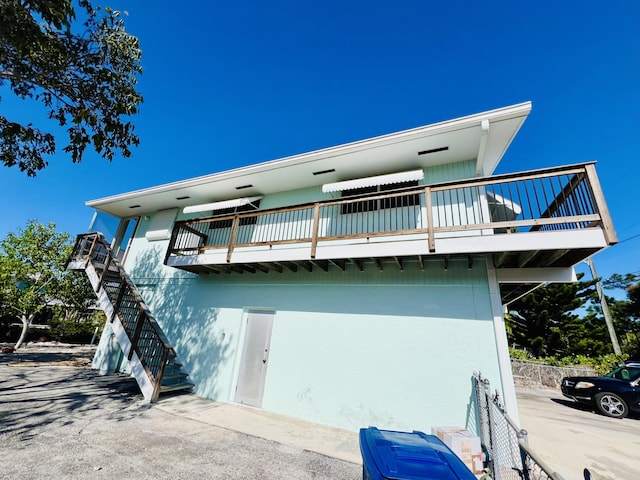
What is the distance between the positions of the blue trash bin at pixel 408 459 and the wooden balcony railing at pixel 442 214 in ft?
11.6

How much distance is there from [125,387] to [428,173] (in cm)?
1087

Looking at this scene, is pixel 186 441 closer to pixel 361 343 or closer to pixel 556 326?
pixel 361 343

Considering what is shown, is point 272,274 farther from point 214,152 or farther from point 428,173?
point 214,152

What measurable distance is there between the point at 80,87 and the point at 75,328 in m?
23.3

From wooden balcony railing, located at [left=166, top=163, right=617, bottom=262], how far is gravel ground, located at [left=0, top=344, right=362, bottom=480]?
382 centimetres

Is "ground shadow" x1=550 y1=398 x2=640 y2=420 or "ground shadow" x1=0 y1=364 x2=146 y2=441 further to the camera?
"ground shadow" x1=550 y1=398 x2=640 y2=420

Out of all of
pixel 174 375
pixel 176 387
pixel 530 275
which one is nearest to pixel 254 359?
pixel 176 387

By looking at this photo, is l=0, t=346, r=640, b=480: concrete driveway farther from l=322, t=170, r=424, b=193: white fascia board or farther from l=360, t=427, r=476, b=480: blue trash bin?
l=322, t=170, r=424, b=193: white fascia board

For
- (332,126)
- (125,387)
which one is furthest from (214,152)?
(125,387)

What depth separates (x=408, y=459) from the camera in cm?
198

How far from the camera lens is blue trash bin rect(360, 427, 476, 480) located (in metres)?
1.81

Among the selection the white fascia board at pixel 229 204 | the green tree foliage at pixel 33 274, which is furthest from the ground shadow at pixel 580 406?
the green tree foliage at pixel 33 274

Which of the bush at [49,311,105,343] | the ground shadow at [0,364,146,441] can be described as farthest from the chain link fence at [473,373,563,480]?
the bush at [49,311,105,343]

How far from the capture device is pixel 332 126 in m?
10.8
